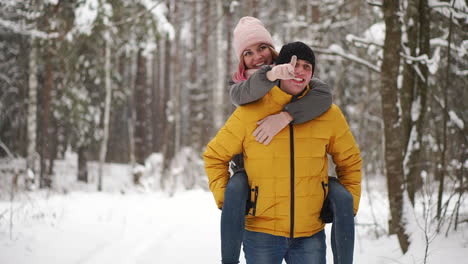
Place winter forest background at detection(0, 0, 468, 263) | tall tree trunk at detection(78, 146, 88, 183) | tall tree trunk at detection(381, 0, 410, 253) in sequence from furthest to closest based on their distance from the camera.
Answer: tall tree trunk at detection(78, 146, 88, 183) < winter forest background at detection(0, 0, 468, 263) < tall tree trunk at detection(381, 0, 410, 253)

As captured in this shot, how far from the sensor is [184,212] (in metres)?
7.18

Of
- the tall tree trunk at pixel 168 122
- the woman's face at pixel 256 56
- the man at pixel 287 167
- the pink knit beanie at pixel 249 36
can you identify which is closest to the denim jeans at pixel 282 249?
the man at pixel 287 167

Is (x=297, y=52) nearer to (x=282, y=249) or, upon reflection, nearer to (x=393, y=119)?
(x=282, y=249)

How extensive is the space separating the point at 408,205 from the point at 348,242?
6.63 feet

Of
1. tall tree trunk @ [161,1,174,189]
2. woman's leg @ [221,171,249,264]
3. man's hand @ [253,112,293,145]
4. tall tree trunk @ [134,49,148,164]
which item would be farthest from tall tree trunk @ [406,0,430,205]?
tall tree trunk @ [134,49,148,164]

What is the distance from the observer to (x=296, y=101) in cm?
239

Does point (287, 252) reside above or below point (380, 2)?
below

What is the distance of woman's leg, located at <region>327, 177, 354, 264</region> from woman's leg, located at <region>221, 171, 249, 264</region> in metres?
0.52

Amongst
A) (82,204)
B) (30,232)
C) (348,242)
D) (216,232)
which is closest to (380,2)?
(348,242)

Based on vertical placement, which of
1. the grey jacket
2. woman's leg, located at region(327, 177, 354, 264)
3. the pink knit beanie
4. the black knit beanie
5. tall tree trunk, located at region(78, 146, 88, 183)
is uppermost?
the pink knit beanie

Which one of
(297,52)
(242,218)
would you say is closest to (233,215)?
(242,218)

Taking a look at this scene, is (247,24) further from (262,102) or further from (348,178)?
(348,178)

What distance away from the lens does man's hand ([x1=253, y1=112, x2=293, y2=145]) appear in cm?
229

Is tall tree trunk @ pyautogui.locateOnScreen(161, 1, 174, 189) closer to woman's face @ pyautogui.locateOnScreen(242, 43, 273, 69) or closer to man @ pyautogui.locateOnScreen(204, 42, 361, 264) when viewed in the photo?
woman's face @ pyautogui.locateOnScreen(242, 43, 273, 69)
